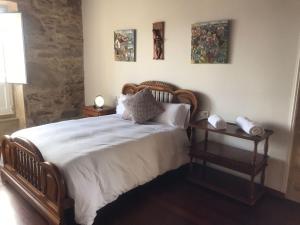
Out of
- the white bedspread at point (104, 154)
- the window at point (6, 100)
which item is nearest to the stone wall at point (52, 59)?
the window at point (6, 100)

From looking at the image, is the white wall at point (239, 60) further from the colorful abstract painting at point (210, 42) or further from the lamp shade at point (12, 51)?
the lamp shade at point (12, 51)

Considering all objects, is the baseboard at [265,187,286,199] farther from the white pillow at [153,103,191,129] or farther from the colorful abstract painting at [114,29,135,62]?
the colorful abstract painting at [114,29,135,62]

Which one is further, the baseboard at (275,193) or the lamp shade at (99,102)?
the lamp shade at (99,102)

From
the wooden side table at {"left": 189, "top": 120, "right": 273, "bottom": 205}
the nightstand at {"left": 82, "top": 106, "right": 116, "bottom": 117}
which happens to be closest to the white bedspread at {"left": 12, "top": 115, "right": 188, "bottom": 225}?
the wooden side table at {"left": 189, "top": 120, "right": 273, "bottom": 205}

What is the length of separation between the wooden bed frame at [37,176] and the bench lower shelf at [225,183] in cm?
75

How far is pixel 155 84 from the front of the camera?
148 inches

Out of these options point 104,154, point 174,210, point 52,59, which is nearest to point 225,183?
point 174,210

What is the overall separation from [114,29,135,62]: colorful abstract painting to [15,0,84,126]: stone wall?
3.46ft

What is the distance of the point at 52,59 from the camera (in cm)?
459

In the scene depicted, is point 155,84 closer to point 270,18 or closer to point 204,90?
point 204,90

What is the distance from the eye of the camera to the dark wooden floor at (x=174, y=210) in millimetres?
2389

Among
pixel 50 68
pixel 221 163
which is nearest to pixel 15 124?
pixel 50 68

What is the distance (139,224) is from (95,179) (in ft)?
1.92

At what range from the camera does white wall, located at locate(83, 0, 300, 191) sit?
2.64 m
